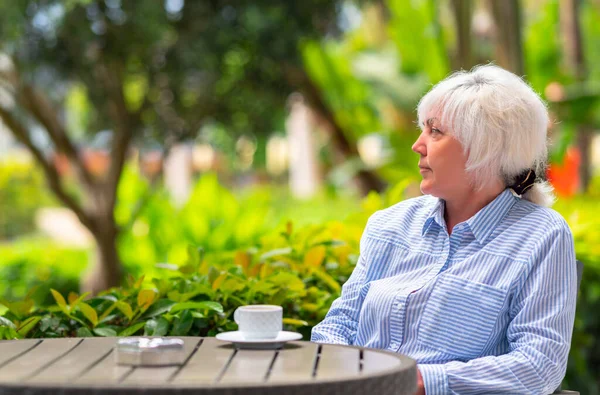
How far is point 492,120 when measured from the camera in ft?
8.33

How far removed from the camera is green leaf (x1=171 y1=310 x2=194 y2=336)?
9.14ft

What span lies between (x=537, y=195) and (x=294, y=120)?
2380 centimetres

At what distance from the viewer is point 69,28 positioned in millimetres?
7730

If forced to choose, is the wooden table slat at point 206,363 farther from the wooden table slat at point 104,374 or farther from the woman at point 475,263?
the woman at point 475,263

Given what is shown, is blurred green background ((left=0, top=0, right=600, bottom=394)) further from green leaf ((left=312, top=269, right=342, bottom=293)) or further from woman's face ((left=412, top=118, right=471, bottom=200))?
woman's face ((left=412, top=118, right=471, bottom=200))

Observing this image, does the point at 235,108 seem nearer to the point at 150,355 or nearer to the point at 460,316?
the point at 460,316

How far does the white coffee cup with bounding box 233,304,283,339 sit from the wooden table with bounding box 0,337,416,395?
0.16ft

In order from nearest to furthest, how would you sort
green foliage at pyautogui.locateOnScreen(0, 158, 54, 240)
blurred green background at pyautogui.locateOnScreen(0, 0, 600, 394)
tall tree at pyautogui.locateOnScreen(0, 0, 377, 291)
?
blurred green background at pyautogui.locateOnScreen(0, 0, 600, 394) → tall tree at pyautogui.locateOnScreen(0, 0, 377, 291) → green foliage at pyautogui.locateOnScreen(0, 158, 54, 240)

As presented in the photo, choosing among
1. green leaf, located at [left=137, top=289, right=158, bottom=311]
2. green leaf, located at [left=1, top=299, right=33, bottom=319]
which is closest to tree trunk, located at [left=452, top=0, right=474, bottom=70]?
green leaf, located at [left=137, top=289, right=158, bottom=311]

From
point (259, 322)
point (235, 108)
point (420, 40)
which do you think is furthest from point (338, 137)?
point (259, 322)

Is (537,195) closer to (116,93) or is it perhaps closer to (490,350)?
(490,350)

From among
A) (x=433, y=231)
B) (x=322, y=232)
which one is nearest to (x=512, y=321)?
(x=433, y=231)

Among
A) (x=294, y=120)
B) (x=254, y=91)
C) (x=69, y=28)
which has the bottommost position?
(x=294, y=120)

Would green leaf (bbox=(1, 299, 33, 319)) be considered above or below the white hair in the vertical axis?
below
